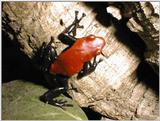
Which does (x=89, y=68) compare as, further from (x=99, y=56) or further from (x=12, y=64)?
(x=12, y=64)

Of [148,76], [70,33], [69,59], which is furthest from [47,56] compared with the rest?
[148,76]

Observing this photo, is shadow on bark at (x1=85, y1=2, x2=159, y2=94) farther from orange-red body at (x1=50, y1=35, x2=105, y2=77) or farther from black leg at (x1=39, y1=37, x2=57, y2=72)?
black leg at (x1=39, y1=37, x2=57, y2=72)

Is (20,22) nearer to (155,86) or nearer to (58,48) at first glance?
(58,48)

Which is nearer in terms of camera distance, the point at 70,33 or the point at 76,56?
the point at 70,33

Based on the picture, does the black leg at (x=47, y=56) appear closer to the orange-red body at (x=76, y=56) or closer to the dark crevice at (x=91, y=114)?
the orange-red body at (x=76, y=56)

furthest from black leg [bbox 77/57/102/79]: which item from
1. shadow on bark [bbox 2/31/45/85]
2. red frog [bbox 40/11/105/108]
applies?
shadow on bark [bbox 2/31/45/85]

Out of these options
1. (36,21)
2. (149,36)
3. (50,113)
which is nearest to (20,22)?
(36,21)
